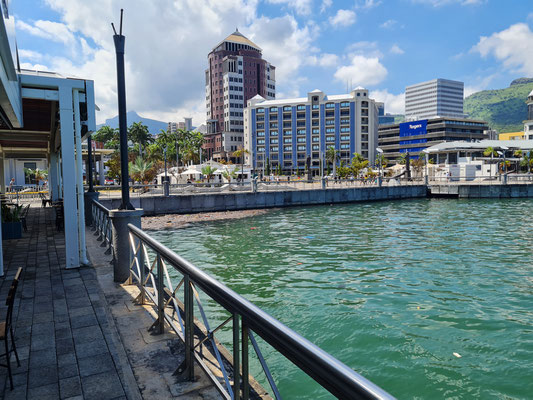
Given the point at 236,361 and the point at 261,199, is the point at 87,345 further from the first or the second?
the point at 261,199

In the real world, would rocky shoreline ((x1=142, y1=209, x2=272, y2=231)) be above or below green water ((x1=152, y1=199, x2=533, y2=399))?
above

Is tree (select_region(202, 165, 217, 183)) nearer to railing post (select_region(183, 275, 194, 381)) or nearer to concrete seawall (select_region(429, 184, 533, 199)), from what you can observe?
concrete seawall (select_region(429, 184, 533, 199))

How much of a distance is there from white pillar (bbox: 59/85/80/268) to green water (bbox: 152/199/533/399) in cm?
342

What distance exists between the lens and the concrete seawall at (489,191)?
4472 centimetres

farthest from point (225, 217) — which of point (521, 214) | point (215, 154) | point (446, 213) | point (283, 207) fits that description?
point (215, 154)

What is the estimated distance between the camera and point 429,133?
134875 mm

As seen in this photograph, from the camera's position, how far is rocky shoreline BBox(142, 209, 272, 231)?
24.5 metres

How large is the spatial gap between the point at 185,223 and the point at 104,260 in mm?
16740

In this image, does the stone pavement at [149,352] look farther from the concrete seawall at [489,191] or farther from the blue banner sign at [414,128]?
the blue banner sign at [414,128]

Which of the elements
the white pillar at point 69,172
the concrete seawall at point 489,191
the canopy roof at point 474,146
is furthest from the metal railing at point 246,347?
the canopy roof at point 474,146

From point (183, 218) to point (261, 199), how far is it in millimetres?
9320

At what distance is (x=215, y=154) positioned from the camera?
142625mm

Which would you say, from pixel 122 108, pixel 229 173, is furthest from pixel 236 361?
pixel 229 173

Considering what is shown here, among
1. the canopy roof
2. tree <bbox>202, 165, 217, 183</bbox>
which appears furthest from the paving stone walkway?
the canopy roof
